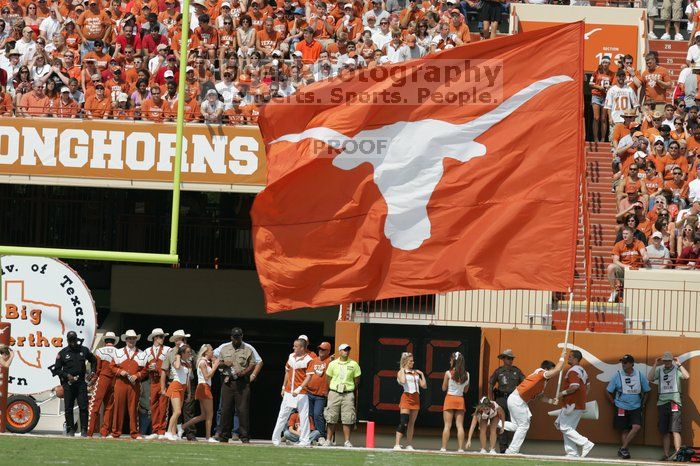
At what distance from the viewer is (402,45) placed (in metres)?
23.9

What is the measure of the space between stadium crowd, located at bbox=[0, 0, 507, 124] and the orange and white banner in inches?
9.6

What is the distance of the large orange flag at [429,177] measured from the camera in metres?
14.3

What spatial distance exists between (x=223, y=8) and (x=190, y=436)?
29.4 feet

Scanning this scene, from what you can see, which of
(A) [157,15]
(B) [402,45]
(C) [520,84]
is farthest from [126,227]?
(C) [520,84]

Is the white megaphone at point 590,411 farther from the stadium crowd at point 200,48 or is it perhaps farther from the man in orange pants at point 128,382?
the stadium crowd at point 200,48

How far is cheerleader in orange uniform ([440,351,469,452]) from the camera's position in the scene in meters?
19.0

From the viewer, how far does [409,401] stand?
1909 cm

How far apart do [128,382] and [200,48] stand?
6.70 meters

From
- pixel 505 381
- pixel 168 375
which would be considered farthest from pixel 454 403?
pixel 168 375

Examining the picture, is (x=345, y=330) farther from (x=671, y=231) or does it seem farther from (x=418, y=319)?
(x=671, y=231)

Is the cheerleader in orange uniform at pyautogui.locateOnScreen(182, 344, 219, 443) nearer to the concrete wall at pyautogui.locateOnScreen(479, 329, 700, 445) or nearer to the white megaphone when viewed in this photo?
the concrete wall at pyautogui.locateOnScreen(479, 329, 700, 445)

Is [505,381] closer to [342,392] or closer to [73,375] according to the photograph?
[342,392]

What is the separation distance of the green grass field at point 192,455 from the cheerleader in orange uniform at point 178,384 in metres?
1.13

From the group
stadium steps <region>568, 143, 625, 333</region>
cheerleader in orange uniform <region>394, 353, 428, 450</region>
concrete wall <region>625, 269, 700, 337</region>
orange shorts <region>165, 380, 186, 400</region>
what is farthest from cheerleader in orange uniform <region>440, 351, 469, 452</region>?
orange shorts <region>165, 380, 186, 400</region>
